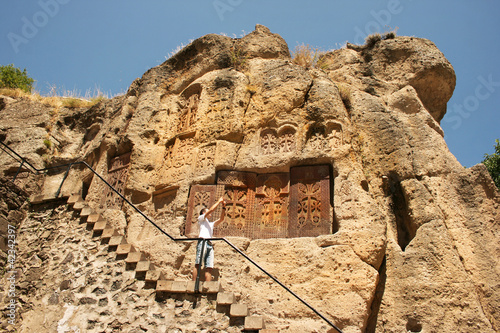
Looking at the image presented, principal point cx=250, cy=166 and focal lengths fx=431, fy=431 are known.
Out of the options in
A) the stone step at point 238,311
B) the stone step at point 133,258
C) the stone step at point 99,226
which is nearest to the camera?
the stone step at point 238,311

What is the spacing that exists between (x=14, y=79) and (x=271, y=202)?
15128 mm

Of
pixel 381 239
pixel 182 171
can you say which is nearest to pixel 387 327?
pixel 381 239

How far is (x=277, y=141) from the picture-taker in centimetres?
918

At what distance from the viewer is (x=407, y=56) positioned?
11.2 meters

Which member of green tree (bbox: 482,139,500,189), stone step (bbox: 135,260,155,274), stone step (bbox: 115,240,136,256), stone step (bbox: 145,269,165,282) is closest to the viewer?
stone step (bbox: 145,269,165,282)

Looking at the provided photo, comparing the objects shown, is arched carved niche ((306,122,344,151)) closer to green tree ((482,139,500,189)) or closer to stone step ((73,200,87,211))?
stone step ((73,200,87,211))

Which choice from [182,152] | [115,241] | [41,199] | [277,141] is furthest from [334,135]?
[41,199]

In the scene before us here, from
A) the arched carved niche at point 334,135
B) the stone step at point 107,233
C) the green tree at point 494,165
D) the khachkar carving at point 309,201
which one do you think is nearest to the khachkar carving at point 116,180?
the stone step at point 107,233

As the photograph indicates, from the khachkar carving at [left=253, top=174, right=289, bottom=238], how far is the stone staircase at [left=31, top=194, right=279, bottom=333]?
2.12 m

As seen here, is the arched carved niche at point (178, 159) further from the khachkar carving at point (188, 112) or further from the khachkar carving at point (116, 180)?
the khachkar carving at point (116, 180)

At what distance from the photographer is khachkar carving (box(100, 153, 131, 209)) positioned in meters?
9.87

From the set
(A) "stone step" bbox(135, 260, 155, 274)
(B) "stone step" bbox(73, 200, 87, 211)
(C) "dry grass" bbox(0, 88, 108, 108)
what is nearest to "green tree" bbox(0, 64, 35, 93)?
(C) "dry grass" bbox(0, 88, 108, 108)

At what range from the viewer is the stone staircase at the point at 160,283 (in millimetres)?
5805

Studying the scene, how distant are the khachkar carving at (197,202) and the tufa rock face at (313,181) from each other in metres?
0.03
